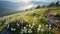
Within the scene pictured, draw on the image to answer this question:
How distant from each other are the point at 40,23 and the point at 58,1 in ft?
1.10

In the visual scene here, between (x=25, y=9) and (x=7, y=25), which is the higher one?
(x=25, y=9)

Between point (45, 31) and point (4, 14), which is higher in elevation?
point (4, 14)

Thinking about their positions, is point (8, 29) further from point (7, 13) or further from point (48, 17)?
point (48, 17)

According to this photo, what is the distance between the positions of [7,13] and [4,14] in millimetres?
36

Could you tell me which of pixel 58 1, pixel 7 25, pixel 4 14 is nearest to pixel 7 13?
pixel 4 14

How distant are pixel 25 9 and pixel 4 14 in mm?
243

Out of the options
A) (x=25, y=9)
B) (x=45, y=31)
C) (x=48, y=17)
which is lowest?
(x=45, y=31)

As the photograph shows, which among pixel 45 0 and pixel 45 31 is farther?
pixel 45 0

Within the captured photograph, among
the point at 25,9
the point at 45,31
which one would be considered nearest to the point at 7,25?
the point at 25,9

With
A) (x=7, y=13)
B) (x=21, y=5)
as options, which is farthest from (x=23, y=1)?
(x=7, y=13)

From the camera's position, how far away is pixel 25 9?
5.09 ft

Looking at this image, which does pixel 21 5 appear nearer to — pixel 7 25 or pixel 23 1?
pixel 23 1

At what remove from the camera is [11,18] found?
152 cm

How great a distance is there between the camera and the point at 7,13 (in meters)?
1.53
